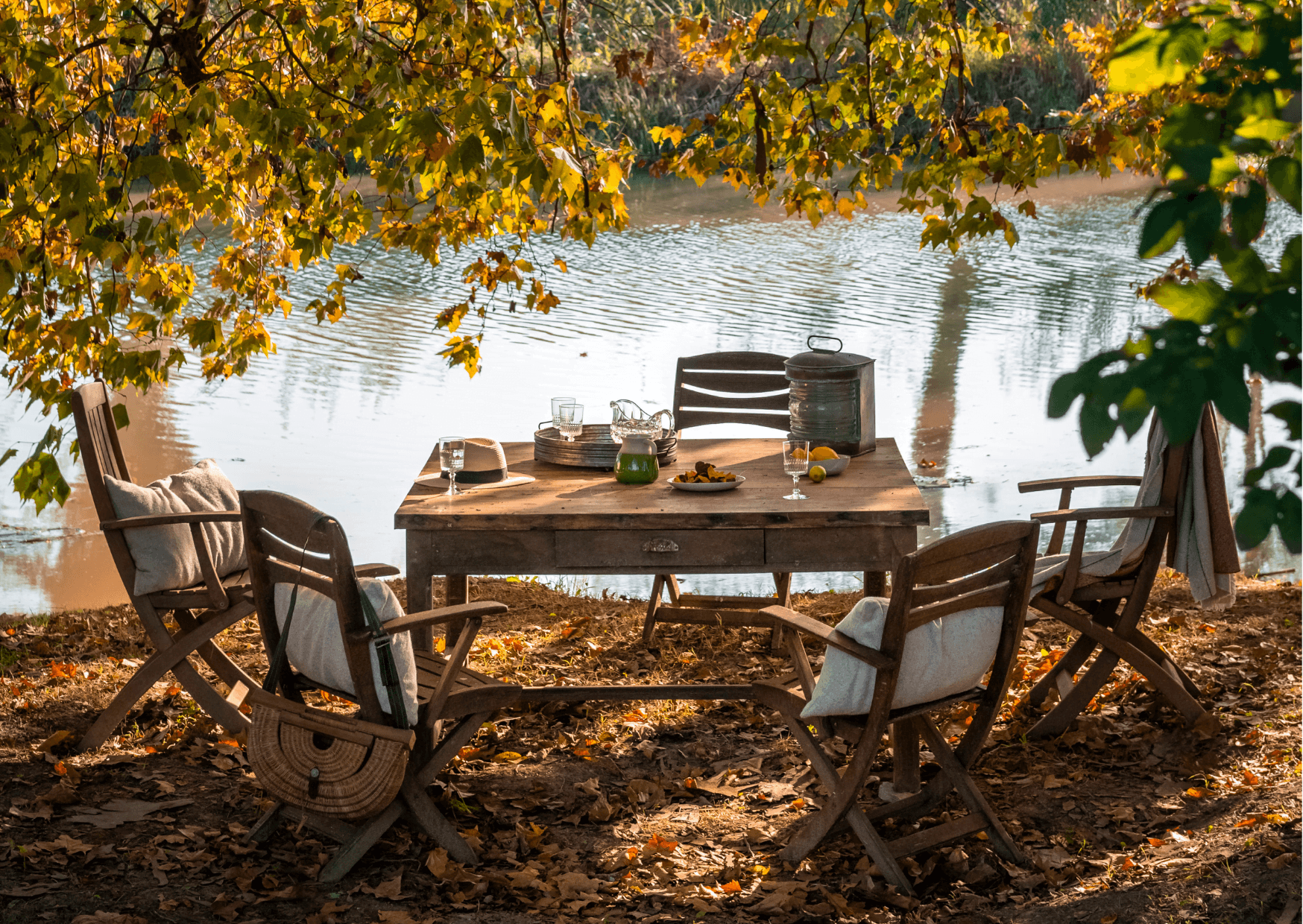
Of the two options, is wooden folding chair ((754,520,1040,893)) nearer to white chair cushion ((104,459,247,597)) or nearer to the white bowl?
the white bowl

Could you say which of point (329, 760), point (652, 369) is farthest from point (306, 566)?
point (652, 369)

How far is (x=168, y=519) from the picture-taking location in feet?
12.8

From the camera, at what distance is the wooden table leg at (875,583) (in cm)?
414

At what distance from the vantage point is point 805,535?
3.76 m

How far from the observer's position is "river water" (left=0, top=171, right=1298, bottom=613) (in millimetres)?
7312

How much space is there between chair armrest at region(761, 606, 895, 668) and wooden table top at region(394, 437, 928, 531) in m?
0.46

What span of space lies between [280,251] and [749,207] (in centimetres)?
1929

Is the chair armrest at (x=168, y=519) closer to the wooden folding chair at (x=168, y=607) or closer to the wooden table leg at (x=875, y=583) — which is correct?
the wooden folding chair at (x=168, y=607)

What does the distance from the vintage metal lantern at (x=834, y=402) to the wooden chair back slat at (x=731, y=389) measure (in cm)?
86

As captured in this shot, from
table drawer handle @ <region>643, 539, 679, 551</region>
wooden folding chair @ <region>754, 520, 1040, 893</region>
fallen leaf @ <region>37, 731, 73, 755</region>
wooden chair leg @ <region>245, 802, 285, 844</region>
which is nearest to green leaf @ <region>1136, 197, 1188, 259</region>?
wooden folding chair @ <region>754, 520, 1040, 893</region>

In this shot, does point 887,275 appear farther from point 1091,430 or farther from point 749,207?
point 1091,430

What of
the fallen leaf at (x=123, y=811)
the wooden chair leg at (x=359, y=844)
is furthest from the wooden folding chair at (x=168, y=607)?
the wooden chair leg at (x=359, y=844)

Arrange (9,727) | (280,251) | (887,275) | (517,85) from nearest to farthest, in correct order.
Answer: (9,727), (517,85), (280,251), (887,275)

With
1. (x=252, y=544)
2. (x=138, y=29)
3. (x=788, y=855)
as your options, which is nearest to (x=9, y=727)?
(x=252, y=544)
